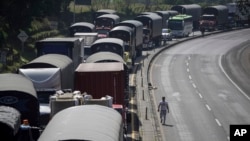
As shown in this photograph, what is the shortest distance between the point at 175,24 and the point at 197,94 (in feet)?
144

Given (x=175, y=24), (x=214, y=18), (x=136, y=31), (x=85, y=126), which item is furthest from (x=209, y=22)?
(x=85, y=126)

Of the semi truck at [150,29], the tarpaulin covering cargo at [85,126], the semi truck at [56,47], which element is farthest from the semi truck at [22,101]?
the semi truck at [150,29]

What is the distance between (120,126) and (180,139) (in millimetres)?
10228

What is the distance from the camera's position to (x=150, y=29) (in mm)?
70375

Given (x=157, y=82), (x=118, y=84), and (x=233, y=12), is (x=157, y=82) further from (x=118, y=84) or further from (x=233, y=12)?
(x=233, y=12)

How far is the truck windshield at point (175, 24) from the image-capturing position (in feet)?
275

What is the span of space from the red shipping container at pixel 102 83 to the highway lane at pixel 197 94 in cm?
343

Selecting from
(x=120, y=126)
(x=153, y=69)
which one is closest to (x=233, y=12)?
(x=153, y=69)

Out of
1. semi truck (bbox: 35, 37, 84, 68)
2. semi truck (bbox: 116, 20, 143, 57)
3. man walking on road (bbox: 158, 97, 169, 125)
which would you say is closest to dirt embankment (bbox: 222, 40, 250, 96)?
semi truck (bbox: 116, 20, 143, 57)

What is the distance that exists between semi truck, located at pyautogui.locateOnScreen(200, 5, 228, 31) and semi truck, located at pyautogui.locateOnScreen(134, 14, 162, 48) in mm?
21762

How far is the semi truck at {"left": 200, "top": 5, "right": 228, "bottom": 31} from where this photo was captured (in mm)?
94250

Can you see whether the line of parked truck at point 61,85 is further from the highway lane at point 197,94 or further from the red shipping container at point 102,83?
the highway lane at point 197,94

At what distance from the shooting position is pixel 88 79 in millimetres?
27875

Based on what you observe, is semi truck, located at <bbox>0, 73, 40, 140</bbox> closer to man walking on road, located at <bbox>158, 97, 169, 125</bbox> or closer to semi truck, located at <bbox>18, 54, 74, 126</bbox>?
semi truck, located at <bbox>18, 54, 74, 126</bbox>
